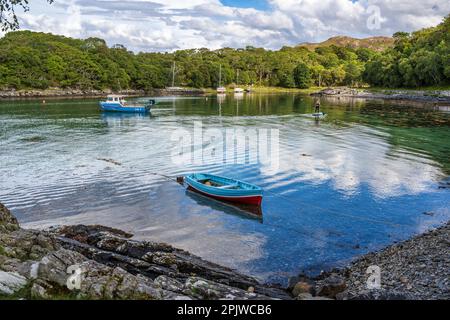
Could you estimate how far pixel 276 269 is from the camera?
20.8 meters

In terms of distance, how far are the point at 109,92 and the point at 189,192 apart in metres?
159

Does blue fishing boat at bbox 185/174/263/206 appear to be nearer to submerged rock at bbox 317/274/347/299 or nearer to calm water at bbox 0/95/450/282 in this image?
calm water at bbox 0/95/450/282

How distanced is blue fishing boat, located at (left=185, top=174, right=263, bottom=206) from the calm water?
2.54 ft

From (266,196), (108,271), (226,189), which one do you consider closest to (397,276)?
(108,271)

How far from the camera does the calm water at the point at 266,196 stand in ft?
78.8

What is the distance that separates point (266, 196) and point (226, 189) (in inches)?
148

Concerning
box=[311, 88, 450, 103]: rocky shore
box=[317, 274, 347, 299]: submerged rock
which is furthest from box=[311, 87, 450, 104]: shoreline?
box=[317, 274, 347, 299]: submerged rock

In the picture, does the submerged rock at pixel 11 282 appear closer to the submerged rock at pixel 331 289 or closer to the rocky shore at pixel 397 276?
the rocky shore at pixel 397 276

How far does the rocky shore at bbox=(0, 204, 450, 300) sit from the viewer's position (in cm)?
1290

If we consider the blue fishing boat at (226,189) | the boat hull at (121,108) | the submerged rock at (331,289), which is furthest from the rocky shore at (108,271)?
the boat hull at (121,108)

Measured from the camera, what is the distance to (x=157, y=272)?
58.3ft

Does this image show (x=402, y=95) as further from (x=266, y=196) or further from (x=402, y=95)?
(x=266, y=196)
